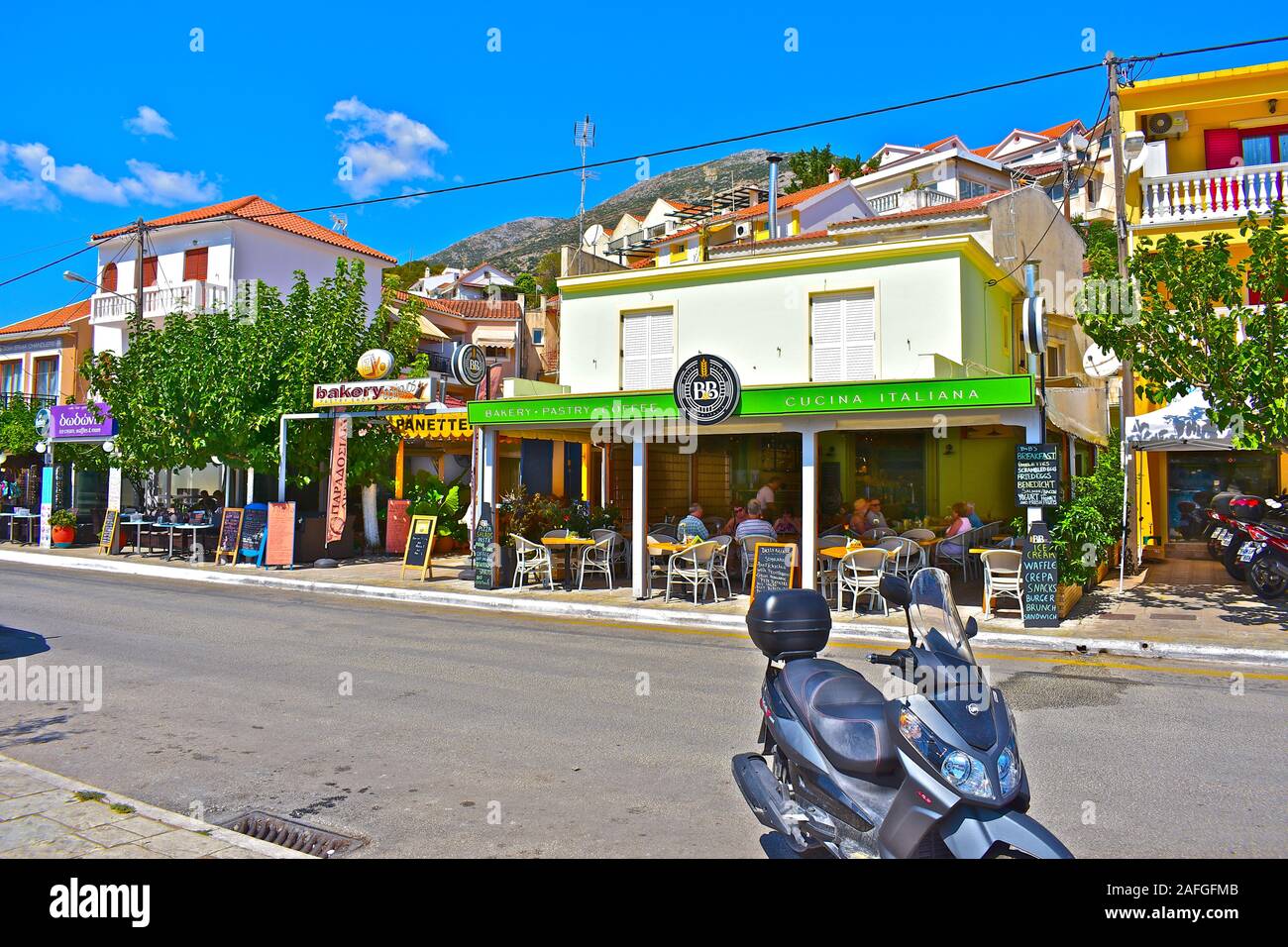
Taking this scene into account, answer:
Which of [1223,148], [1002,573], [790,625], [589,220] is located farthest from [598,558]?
[589,220]

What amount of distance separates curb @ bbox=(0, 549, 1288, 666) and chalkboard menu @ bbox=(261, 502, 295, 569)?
112 cm

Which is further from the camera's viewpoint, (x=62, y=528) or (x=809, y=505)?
(x=62, y=528)

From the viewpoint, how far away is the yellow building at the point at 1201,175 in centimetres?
1788

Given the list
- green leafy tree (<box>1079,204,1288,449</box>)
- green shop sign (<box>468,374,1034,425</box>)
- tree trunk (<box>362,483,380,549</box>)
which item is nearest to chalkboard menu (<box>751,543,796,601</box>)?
green shop sign (<box>468,374,1034,425</box>)

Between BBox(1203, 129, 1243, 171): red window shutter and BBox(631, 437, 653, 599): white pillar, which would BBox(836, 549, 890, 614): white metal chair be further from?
BBox(1203, 129, 1243, 171): red window shutter

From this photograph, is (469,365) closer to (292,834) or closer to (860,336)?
(860,336)

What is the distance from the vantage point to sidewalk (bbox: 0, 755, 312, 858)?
170 inches

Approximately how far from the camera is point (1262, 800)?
16.9ft

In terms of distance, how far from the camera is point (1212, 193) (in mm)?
18203

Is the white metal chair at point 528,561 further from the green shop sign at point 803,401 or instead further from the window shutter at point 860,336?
the window shutter at point 860,336

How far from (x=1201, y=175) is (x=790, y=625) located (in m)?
18.2

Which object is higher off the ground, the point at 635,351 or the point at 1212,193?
the point at 1212,193

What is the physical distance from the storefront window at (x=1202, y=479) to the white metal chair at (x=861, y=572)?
9.66m
